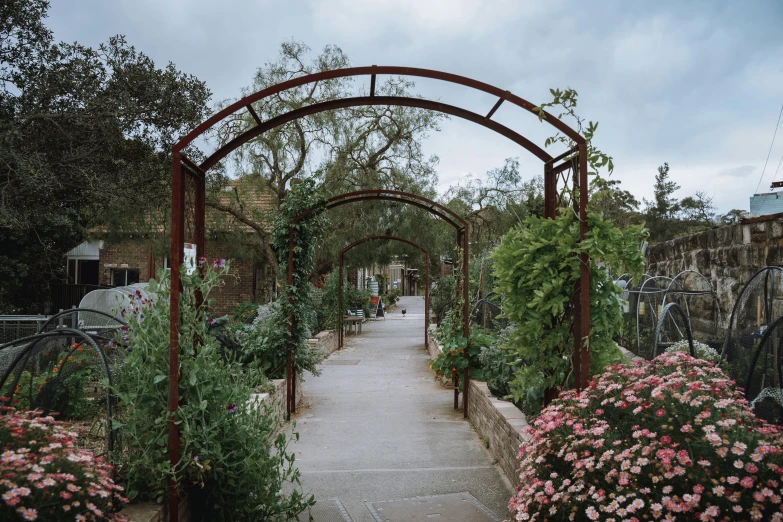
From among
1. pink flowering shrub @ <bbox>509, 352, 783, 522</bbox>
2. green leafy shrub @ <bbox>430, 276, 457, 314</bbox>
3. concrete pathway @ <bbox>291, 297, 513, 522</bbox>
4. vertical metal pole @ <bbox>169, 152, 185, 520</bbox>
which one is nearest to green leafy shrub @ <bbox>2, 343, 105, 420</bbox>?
vertical metal pole @ <bbox>169, 152, 185, 520</bbox>

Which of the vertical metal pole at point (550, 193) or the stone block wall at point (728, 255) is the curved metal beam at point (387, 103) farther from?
the stone block wall at point (728, 255)

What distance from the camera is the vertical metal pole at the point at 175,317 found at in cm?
311

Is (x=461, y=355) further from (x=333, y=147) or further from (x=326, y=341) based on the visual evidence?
(x=333, y=147)

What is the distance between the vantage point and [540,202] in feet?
53.0

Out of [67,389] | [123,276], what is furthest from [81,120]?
[123,276]

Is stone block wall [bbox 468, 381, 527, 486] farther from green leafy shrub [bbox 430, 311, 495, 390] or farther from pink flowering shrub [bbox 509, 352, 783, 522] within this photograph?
pink flowering shrub [bbox 509, 352, 783, 522]

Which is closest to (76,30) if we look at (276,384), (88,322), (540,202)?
(88,322)

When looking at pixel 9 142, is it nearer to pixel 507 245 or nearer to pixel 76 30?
pixel 76 30

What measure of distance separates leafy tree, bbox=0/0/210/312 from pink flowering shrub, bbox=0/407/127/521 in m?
6.28

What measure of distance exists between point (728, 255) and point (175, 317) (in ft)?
21.2

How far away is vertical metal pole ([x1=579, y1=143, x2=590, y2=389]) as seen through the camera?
12.1 ft

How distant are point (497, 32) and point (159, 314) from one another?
3956 millimetres

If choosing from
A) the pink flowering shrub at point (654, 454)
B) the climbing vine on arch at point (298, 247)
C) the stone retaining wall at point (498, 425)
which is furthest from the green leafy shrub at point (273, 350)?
the pink flowering shrub at point (654, 454)

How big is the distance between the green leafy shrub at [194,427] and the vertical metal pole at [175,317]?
0.13ft
